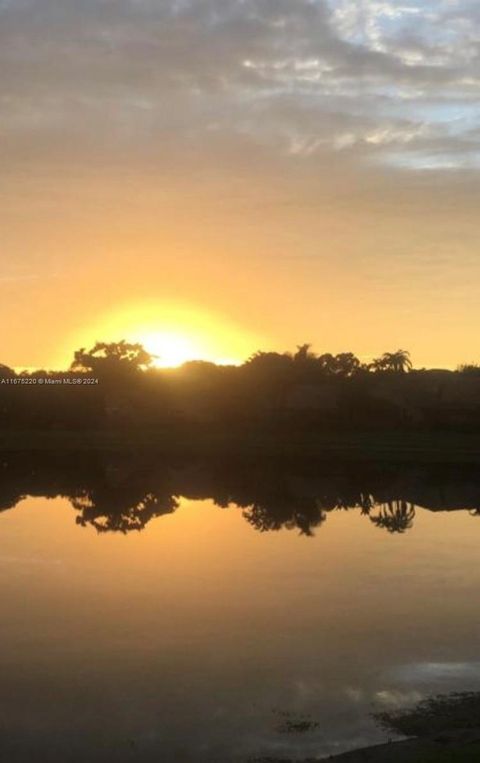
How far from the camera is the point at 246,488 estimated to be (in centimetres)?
4491

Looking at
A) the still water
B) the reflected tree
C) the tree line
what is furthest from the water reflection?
the tree line

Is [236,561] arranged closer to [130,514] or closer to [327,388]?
[130,514]

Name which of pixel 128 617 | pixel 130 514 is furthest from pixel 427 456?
pixel 128 617

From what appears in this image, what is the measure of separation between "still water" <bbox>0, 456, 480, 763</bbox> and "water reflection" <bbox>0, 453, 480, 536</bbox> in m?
4.06

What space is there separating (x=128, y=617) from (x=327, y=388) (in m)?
69.5

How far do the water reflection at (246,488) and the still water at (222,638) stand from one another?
4.06 meters

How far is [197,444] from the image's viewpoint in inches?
2689

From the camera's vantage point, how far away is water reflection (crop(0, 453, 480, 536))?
35844 millimetres

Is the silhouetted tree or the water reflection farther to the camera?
the silhouetted tree

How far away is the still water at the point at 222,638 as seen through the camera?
1247 centimetres

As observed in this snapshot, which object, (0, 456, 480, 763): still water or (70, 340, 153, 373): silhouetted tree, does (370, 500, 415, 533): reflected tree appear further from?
(70, 340, 153, 373): silhouetted tree

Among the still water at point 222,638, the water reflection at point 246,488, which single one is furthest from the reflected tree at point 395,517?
the still water at point 222,638

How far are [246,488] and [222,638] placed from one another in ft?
90.8

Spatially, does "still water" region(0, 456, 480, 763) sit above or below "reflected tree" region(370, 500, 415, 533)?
below
